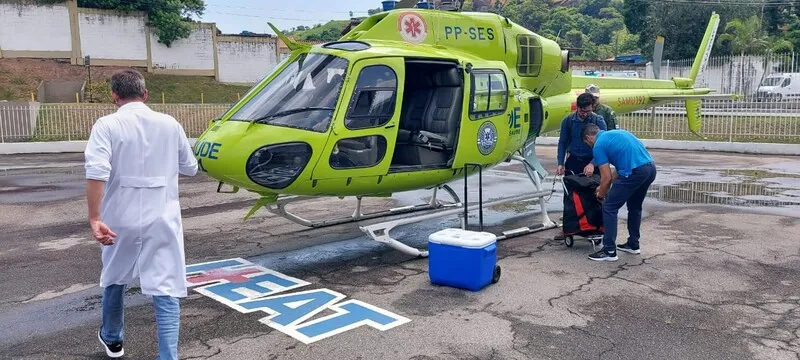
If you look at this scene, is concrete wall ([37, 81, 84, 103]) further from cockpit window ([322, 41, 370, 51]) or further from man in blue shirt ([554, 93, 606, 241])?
man in blue shirt ([554, 93, 606, 241])

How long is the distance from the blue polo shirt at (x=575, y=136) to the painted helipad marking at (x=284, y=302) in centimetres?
352

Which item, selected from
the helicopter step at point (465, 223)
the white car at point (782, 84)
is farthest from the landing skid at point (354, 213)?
the white car at point (782, 84)

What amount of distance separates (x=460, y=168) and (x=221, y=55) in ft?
136

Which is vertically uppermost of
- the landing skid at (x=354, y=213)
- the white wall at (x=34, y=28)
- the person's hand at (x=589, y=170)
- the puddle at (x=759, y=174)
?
the white wall at (x=34, y=28)

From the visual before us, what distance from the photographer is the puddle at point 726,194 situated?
1021cm

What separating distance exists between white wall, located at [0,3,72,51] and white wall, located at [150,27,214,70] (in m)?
5.42

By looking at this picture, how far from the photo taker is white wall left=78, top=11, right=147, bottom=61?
40156 mm

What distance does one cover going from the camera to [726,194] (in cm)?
1103

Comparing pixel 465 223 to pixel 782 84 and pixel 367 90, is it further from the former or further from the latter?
pixel 782 84

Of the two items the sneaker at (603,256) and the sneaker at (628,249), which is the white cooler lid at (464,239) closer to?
the sneaker at (603,256)

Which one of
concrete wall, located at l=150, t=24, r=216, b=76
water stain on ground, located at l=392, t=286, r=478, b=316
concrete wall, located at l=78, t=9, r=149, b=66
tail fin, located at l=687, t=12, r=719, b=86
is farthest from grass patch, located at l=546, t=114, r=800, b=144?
concrete wall, located at l=78, t=9, r=149, b=66

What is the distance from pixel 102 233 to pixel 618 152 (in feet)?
16.1

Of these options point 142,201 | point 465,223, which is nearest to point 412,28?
point 465,223

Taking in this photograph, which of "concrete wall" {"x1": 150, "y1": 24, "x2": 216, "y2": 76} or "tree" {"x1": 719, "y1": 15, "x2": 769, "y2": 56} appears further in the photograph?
"concrete wall" {"x1": 150, "y1": 24, "x2": 216, "y2": 76}
